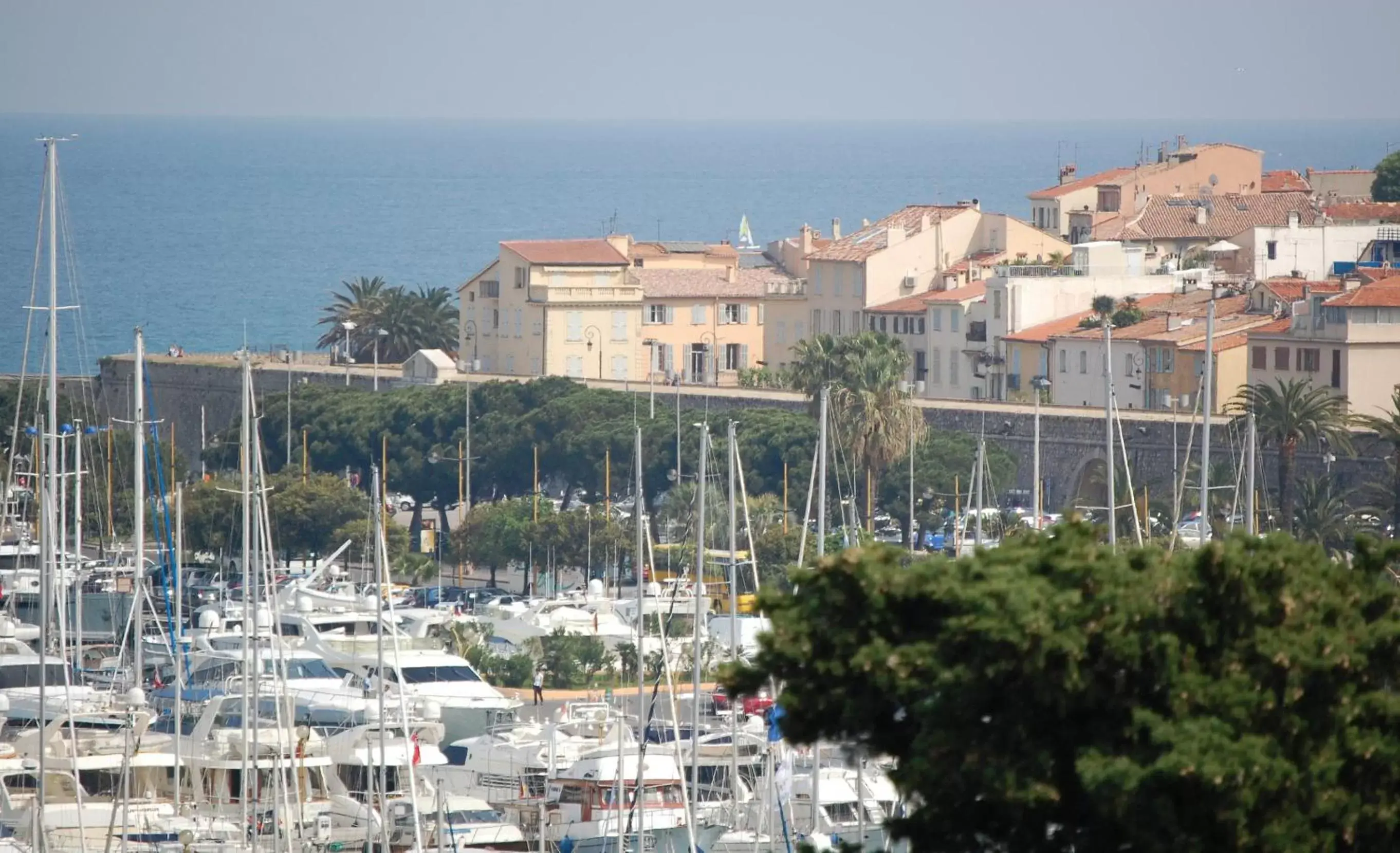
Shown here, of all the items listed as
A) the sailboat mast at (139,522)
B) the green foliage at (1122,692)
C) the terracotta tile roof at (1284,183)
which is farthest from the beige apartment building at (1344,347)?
the green foliage at (1122,692)

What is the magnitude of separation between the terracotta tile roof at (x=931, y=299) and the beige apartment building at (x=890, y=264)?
0.58 metres

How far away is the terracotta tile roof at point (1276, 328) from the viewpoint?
210 feet

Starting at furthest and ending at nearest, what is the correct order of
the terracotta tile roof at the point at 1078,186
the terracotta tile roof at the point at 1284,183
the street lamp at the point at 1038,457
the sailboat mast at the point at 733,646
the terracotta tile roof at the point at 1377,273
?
the terracotta tile roof at the point at 1284,183 < the terracotta tile roof at the point at 1078,186 < the terracotta tile roof at the point at 1377,273 < the street lamp at the point at 1038,457 < the sailboat mast at the point at 733,646

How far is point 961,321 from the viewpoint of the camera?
255 ft

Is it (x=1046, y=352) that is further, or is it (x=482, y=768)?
(x=1046, y=352)

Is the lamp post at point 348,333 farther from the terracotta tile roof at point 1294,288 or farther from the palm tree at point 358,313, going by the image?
the terracotta tile roof at point 1294,288

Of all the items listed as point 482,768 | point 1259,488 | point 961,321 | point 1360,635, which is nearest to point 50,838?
point 482,768

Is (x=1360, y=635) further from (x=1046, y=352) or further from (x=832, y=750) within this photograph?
(x=1046, y=352)

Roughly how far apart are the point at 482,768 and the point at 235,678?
316cm

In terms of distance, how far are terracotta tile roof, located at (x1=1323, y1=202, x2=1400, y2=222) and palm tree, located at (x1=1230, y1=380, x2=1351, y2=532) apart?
29564 mm

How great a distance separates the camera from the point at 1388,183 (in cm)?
9288

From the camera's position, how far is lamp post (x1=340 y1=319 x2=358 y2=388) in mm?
80250

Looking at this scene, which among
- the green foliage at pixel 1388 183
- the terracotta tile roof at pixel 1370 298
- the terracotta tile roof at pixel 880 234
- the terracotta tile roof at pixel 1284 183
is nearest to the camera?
the terracotta tile roof at pixel 1370 298

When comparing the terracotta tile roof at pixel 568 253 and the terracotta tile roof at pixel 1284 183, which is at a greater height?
the terracotta tile roof at pixel 1284 183
